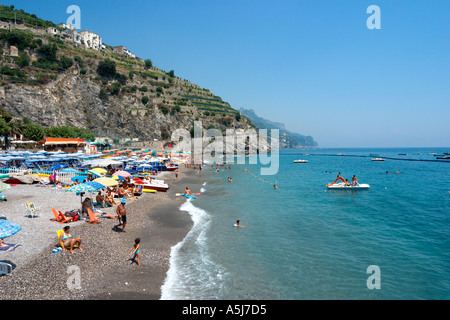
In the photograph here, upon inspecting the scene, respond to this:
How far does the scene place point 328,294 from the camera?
30.8 feet

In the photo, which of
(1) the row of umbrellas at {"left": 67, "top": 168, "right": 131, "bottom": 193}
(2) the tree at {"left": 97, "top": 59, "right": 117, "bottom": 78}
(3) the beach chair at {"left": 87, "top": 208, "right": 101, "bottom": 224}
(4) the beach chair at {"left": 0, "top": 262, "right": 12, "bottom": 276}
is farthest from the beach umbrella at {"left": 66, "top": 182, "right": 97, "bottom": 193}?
(2) the tree at {"left": 97, "top": 59, "right": 117, "bottom": 78}

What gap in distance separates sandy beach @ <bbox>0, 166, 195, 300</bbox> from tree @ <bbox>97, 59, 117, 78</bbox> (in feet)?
294

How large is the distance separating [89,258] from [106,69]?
327 ft

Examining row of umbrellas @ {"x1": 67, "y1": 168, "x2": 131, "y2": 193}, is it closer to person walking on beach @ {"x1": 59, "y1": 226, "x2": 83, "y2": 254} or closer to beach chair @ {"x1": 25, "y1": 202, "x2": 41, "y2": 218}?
beach chair @ {"x1": 25, "y1": 202, "x2": 41, "y2": 218}

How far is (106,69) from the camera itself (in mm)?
94688

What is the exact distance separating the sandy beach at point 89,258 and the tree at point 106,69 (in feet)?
294

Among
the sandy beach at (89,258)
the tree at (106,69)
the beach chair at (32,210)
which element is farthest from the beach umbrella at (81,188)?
the tree at (106,69)

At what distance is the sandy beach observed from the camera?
8.13 m

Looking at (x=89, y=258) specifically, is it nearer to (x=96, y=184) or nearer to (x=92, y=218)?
(x=92, y=218)

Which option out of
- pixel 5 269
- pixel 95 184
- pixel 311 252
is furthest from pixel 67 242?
pixel 311 252

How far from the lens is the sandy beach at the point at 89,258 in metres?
8.13
